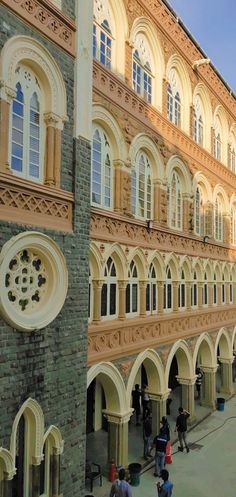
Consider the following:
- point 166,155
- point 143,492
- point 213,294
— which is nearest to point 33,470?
point 143,492

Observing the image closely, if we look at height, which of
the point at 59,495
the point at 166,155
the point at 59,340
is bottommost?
the point at 59,495

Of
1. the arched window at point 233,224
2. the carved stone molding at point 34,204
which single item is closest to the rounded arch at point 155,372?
→ the carved stone molding at point 34,204

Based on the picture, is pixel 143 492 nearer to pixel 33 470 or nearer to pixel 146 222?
pixel 33 470

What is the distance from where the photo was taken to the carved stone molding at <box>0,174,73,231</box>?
778cm

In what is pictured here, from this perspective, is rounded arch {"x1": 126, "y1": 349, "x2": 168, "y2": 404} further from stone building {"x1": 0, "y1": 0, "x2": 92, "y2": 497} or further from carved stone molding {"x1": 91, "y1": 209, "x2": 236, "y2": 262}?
stone building {"x1": 0, "y1": 0, "x2": 92, "y2": 497}

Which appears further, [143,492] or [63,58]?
[143,492]

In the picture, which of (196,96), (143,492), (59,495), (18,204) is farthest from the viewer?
(196,96)

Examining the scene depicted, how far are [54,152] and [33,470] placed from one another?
5919mm

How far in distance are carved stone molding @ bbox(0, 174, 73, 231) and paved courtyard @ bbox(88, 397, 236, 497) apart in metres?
6.98

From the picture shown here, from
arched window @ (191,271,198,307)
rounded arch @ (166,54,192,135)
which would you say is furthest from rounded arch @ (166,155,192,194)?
arched window @ (191,271,198,307)

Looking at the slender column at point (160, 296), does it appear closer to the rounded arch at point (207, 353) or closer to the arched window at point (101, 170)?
the arched window at point (101, 170)

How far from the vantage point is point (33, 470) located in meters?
8.26

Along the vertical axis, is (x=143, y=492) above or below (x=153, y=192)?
below

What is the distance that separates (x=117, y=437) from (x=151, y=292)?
454cm
